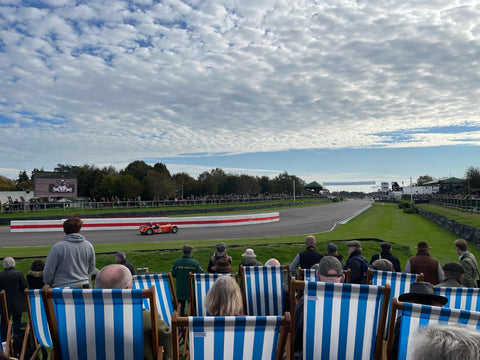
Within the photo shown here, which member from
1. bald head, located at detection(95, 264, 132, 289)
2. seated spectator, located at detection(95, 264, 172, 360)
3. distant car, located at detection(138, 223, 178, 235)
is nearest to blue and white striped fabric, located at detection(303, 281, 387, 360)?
seated spectator, located at detection(95, 264, 172, 360)

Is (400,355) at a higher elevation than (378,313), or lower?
lower

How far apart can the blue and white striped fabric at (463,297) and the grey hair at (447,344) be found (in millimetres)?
2667

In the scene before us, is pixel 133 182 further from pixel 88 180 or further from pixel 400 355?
pixel 400 355

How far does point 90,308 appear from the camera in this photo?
2.76m

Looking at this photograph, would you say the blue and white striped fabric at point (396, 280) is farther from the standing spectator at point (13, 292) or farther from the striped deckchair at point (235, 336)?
the standing spectator at point (13, 292)

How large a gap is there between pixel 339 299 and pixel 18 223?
3041 centimetres

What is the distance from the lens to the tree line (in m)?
79.3

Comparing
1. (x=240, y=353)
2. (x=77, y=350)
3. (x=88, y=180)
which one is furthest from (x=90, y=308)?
(x=88, y=180)

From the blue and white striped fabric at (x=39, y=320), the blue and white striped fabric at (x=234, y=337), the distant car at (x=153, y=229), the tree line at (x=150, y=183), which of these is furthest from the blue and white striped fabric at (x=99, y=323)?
the tree line at (x=150, y=183)

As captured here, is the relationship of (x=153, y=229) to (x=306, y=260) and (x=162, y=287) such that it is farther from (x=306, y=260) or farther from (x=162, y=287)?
(x=162, y=287)

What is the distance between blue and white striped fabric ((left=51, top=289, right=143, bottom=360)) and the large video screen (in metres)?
49.7

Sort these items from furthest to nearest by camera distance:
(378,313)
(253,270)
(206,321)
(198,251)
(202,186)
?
(202,186), (198,251), (253,270), (378,313), (206,321)

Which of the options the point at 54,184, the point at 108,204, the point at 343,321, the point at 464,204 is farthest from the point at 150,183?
the point at 343,321

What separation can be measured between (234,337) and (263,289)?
2708 mm
